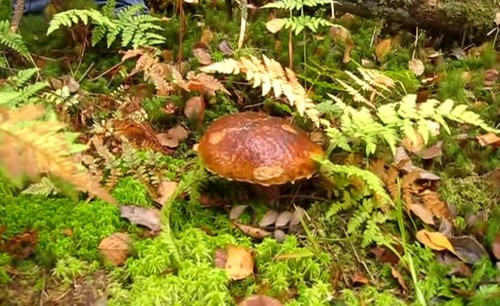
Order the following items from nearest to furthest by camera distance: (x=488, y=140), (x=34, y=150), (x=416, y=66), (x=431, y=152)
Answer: (x=34, y=150) < (x=431, y=152) < (x=488, y=140) < (x=416, y=66)

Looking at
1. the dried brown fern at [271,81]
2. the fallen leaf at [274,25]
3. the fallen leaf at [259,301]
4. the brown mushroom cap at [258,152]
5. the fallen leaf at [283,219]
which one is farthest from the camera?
the fallen leaf at [274,25]

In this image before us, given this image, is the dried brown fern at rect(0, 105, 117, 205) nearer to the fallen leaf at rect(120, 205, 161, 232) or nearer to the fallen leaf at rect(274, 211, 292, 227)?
the fallen leaf at rect(120, 205, 161, 232)

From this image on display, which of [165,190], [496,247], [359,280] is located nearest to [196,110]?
[165,190]

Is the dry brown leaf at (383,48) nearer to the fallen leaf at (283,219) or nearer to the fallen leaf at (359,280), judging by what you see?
the fallen leaf at (283,219)

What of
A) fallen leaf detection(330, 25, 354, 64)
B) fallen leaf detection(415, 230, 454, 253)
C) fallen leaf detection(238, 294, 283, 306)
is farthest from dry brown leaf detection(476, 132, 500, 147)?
fallen leaf detection(238, 294, 283, 306)

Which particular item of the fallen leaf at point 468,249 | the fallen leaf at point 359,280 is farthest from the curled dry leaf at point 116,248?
the fallen leaf at point 468,249

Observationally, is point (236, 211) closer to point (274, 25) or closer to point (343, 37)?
point (274, 25)
